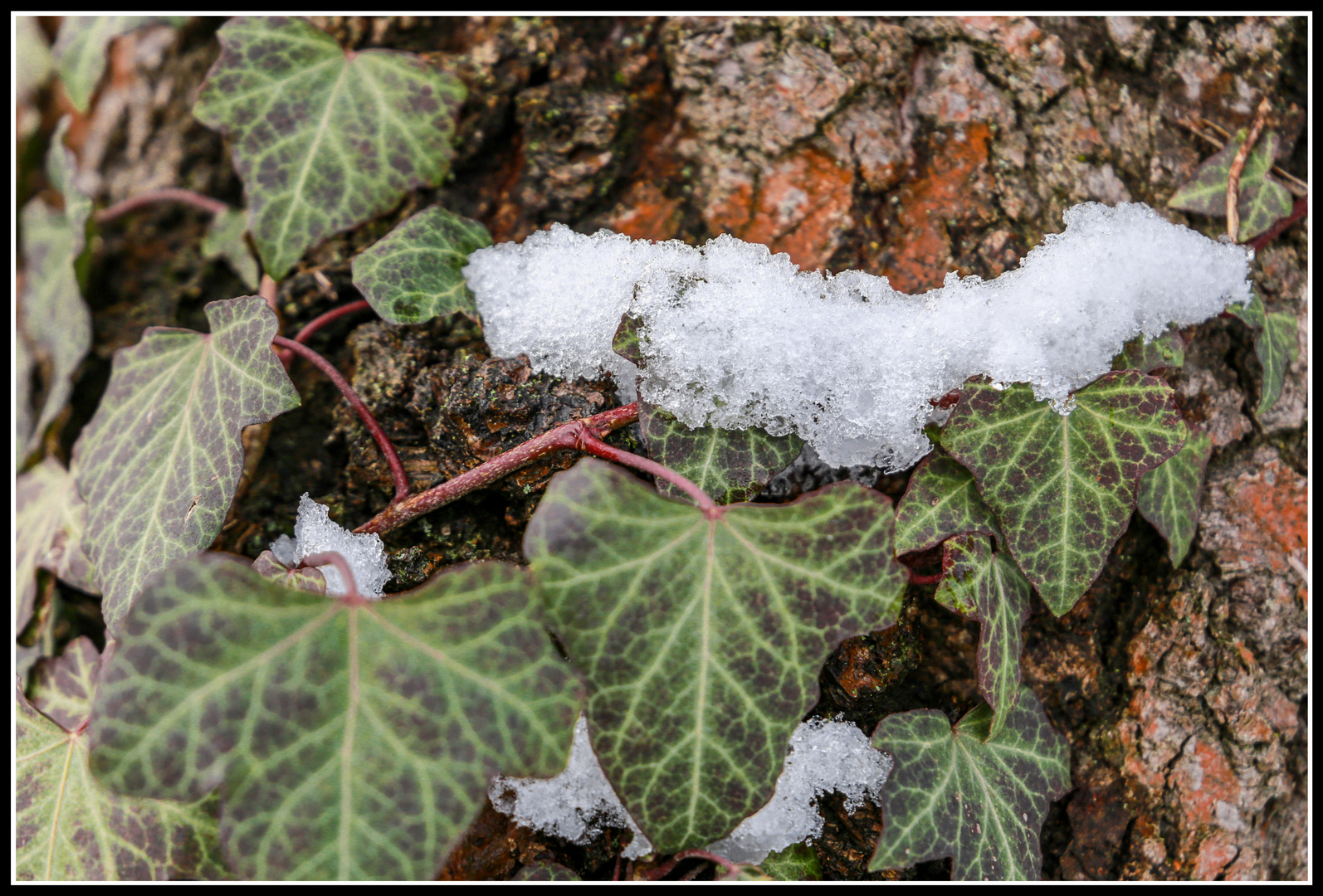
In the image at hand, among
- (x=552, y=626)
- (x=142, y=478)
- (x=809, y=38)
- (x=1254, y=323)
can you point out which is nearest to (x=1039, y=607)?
(x=1254, y=323)

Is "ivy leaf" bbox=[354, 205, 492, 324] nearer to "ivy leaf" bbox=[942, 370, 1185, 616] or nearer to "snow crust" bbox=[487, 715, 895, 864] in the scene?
"snow crust" bbox=[487, 715, 895, 864]

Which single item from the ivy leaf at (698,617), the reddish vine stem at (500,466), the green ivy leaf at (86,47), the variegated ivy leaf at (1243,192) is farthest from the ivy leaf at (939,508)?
the green ivy leaf at (86,47)

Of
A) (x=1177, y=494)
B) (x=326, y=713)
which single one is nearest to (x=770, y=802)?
(x=326, y=713)

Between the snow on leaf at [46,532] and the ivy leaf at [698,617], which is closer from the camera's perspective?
the ivy leaf at [698,617]

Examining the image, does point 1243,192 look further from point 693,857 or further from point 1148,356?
point 693,857

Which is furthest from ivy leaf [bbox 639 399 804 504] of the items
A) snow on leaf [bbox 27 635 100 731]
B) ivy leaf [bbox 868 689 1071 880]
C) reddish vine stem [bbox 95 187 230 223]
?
reddish vine stem [bbox 95 187 230 223]

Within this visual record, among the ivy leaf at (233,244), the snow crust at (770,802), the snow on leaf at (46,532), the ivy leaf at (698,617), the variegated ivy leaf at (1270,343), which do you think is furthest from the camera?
the ivy leaf at (233,244)

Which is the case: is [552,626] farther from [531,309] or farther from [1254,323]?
[1254,323]

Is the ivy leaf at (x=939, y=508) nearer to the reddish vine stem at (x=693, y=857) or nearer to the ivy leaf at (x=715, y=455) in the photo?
the ivy leaf at (x=715, y=455)
